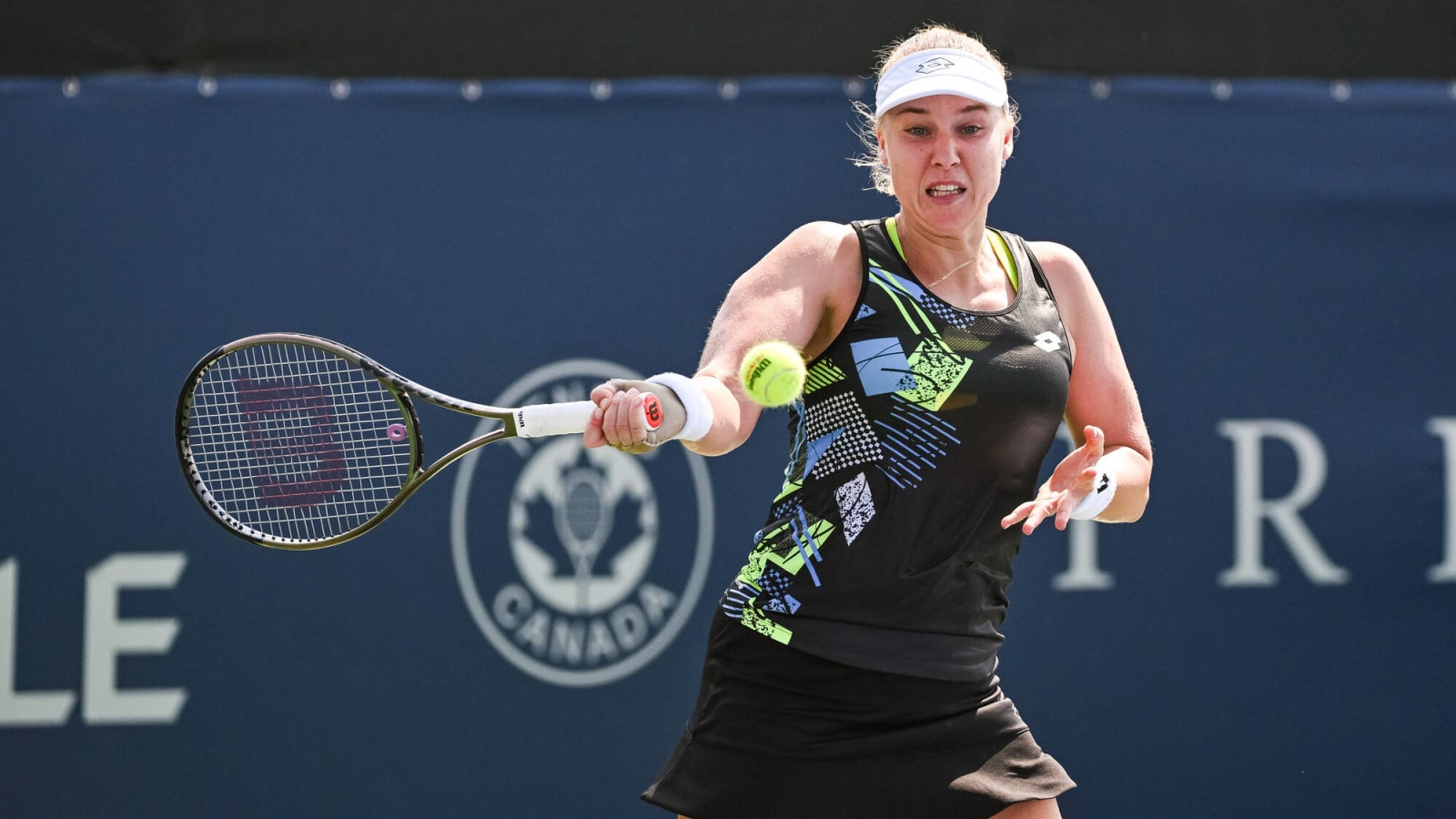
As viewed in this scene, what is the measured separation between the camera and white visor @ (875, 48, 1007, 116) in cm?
231

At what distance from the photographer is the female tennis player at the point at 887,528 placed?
2.22 metres

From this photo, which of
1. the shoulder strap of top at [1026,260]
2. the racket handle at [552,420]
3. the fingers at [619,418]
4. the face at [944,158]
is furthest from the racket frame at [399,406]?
the shoulder strap of top at [1026,260]

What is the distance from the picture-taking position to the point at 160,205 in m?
3.68

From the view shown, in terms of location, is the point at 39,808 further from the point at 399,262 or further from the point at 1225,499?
the point at 1225,499

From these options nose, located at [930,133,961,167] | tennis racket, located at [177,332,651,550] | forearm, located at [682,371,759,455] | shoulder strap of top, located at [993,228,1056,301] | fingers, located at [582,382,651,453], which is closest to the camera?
fingers, located at [582,382,651,453]

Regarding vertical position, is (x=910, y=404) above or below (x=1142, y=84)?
below

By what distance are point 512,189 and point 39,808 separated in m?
1.83

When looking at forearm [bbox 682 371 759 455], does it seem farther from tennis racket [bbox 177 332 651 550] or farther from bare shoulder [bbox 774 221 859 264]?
tennis racket [bbox 177 332 651 550]

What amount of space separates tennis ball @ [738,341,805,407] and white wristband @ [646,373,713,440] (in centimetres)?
6

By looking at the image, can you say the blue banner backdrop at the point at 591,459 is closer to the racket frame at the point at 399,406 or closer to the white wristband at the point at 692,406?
the racket frame at the point at 399,406

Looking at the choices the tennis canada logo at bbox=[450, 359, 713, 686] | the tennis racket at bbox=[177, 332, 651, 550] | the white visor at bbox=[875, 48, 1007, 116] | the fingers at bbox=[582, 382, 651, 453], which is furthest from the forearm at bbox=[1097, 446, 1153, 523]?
the tennis canada logo at bbox=[450, 359, 713, 686]

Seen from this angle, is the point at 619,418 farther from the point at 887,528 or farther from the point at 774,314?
the point at 887,528

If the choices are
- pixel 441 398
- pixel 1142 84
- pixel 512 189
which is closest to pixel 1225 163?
pixel 1142 84

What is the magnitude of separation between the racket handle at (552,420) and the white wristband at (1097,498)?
28.6 inches
